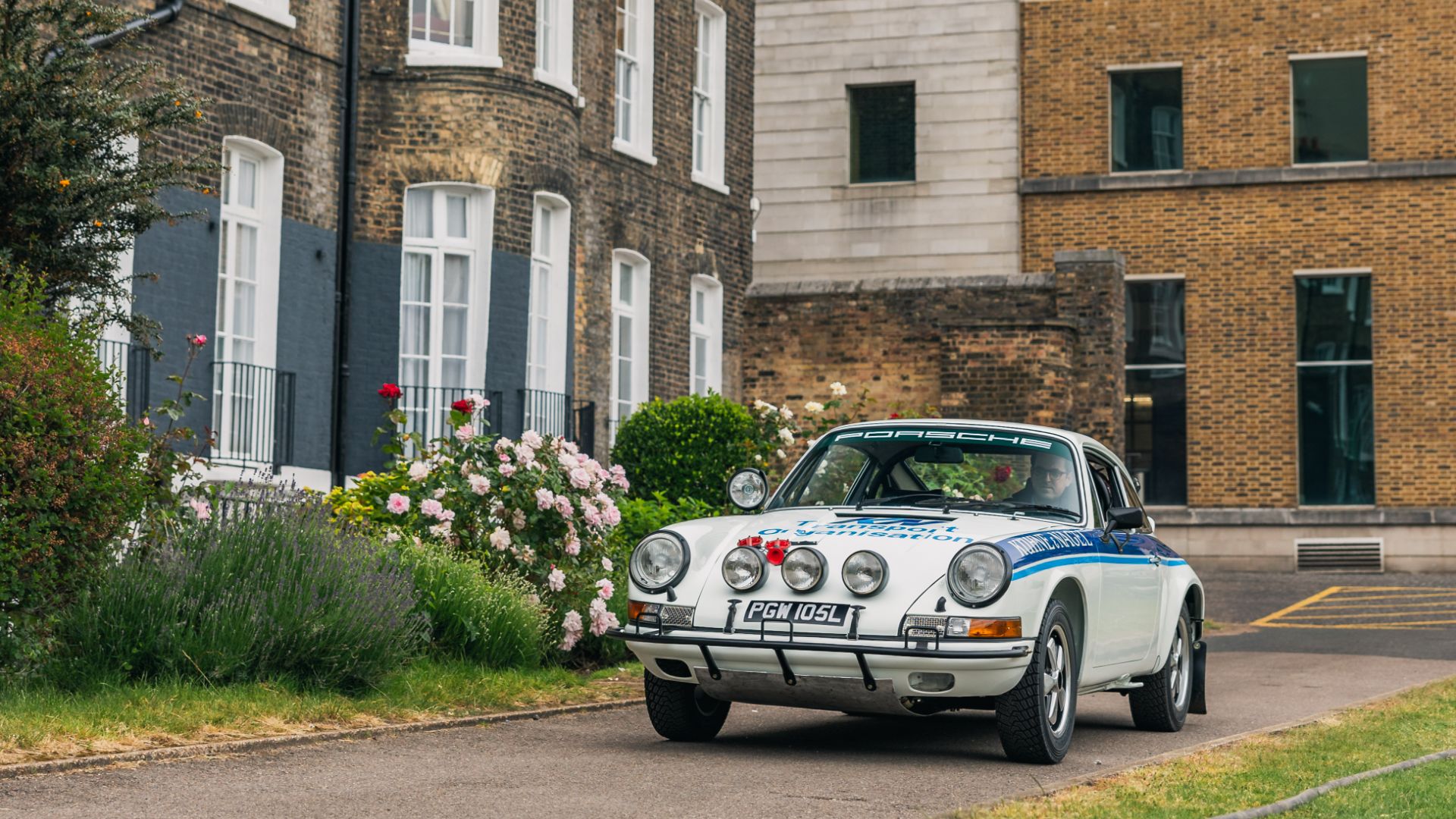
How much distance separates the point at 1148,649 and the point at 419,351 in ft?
36.5

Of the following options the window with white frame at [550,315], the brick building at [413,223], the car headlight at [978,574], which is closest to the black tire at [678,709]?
the car headlight at [978,574]

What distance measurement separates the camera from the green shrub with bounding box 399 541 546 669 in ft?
39.3

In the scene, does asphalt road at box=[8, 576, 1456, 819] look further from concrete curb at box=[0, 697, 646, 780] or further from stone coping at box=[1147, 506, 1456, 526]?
stone coping at box=[1147, 506, 1456, 526]

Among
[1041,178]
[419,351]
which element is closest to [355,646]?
[419,351]

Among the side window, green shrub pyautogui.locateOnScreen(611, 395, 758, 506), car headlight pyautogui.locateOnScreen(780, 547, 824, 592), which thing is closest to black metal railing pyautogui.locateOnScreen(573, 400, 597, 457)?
green shrub pyautogui.locateOnScreen(611, 395, 758, 506)

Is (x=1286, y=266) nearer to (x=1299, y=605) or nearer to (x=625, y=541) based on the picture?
(x=1299, y=605)

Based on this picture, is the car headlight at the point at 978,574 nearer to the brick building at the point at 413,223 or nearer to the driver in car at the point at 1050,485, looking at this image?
the driver in car at the point at 1050,485

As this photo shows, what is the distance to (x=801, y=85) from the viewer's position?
111 ft

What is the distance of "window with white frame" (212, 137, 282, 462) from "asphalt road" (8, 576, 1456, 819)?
7675mm

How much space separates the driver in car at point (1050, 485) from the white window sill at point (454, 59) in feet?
37.3

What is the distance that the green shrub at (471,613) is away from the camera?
471 inches

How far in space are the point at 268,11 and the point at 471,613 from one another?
877 cm

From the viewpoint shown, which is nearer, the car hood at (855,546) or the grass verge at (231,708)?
the grass verge at (231,708)

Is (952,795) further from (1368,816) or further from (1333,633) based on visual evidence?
(1333,633)
